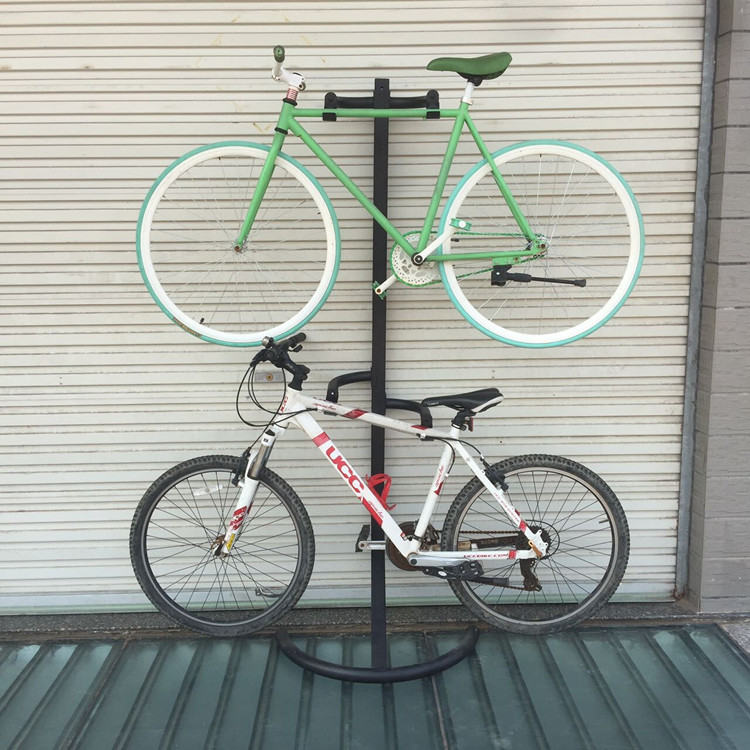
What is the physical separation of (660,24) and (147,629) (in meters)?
3.76

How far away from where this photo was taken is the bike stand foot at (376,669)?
10.5ft

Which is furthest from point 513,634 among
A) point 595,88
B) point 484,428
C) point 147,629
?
point 595,88

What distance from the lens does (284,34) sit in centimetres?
340

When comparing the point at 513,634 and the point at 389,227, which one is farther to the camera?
the point at 513,634

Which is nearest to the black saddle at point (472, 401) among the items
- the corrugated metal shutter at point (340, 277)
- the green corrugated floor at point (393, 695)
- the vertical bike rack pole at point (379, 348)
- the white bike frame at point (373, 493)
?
the white bike frame at point (373, 493)

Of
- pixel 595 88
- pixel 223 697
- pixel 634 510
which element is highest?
pixel 595 88

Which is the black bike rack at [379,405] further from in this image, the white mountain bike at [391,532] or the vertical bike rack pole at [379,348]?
the white mountain bike at [391,532]

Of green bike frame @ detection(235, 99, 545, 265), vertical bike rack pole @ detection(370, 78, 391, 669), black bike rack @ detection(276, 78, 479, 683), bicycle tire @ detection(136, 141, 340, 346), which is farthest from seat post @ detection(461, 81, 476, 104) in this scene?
bicycle tire @ detection(136, 141, 340, 346)

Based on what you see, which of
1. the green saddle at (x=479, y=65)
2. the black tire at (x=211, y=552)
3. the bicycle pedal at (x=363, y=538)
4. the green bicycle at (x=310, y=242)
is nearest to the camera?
the green saddle at (x=479, y=65)

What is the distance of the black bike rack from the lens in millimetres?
3062

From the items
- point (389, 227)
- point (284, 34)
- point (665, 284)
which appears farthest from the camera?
point (665, 284)

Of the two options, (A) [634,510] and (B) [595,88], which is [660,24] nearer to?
(B) [595,88]

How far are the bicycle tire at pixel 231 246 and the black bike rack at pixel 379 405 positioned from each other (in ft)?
1.20

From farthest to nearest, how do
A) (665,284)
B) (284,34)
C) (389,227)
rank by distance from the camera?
(665,284) < (284,34) < (389,227)
